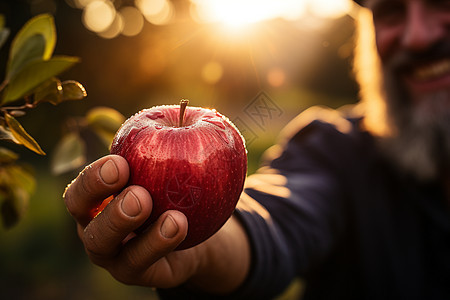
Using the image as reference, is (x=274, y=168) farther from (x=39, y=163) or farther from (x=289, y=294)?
(x=39, y=163)

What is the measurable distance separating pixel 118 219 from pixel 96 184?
77mm

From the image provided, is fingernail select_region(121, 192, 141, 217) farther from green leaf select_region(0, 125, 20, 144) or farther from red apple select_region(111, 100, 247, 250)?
green leaf select_region(0, 125, 20, 144)

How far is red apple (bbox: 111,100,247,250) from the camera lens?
78 centimetres

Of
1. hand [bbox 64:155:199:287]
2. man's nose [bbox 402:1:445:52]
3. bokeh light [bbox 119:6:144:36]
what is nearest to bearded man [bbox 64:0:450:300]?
man's nose [bbox 402:1:445:52]

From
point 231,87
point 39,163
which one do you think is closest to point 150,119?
point 231,87

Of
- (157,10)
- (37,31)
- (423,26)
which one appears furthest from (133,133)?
(157,10)

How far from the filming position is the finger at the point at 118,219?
27.6 inches

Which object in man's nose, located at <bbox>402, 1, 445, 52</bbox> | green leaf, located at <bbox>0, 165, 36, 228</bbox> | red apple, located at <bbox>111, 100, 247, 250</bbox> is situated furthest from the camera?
man's nose, located at <bbox>402, 1, 445, 52</bbox>

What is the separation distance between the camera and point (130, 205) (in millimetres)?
700

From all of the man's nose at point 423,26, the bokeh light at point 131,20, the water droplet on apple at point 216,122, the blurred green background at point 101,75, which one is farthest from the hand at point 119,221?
the bokeh light at point 131,20

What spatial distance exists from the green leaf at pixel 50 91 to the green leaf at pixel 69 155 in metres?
0.17

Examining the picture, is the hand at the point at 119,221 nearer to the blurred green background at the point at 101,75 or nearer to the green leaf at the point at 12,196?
the green leaf at the point at 12,196

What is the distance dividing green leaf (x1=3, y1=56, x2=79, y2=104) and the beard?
1.91 metres

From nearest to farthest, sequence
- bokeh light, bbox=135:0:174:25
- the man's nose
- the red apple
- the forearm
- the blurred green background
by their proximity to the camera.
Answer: the red apple < the forearm < the man's nose < bokeh light, bbox=135:0:174:25 < the blurred green background
